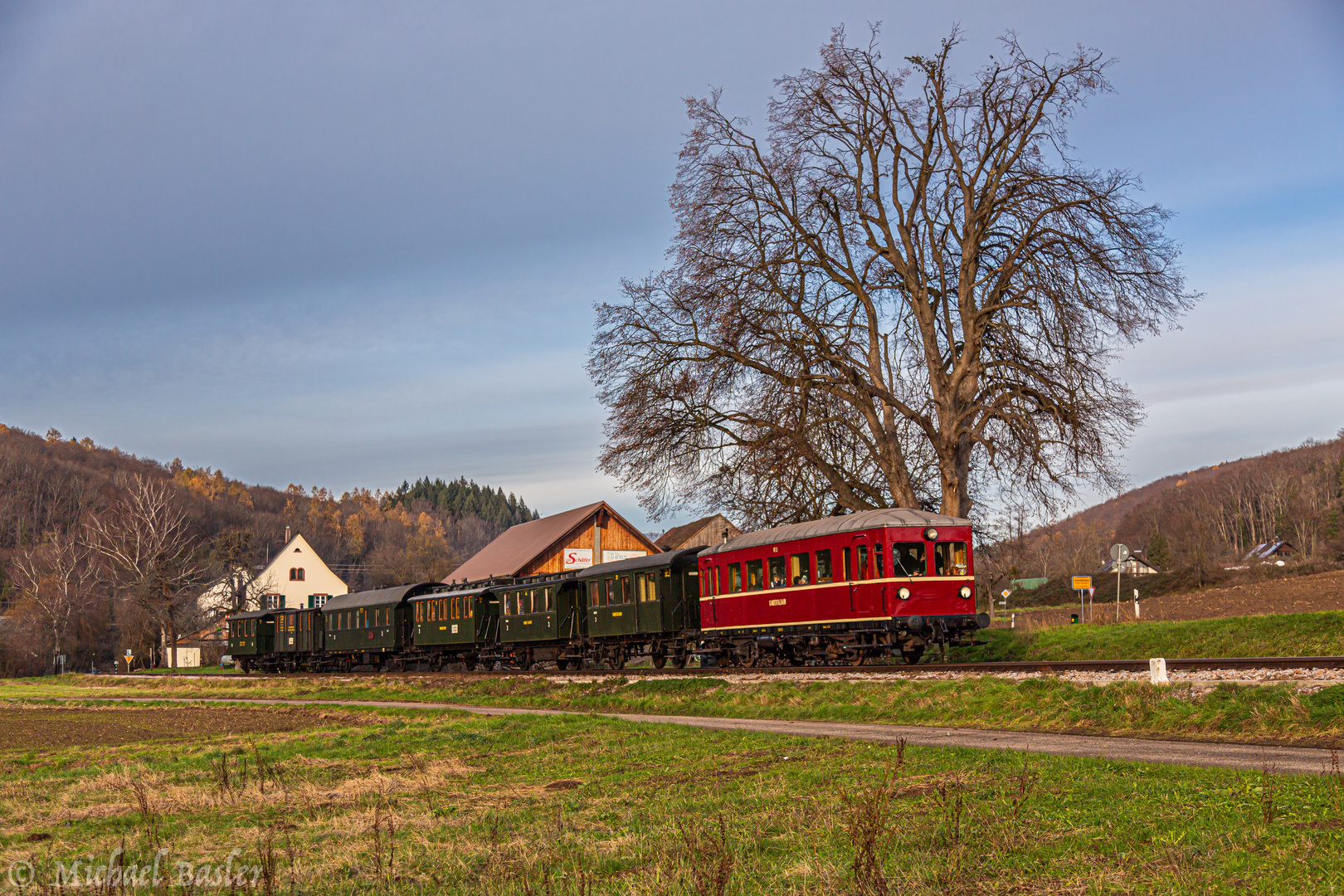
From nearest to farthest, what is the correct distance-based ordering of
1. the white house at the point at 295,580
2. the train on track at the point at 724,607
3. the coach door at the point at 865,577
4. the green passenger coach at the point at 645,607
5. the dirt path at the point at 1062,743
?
the dirt path at the point at 1062,743 < the coach door at the point at 865,577 < the train on track at the point at 724,607 < the green passenger coach at the point at 645,607 < the white house at the point at 295,580

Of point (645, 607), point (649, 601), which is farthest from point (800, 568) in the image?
point (645, 607)

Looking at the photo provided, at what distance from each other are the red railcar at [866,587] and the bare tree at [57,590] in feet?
214

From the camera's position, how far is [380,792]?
11883 millimetres

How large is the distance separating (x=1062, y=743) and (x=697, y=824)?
595 cm

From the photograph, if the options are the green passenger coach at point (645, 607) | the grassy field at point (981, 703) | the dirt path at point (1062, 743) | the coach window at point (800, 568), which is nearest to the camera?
the dirt path at point (1062, 743)

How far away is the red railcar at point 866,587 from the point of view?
73.7ft

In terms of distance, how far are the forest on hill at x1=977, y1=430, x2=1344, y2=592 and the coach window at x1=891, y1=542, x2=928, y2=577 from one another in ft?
259

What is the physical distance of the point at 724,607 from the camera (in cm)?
2752

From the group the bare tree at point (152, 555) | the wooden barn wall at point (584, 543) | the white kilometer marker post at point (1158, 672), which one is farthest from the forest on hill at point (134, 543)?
the white kilometer marker post at point (1158, 672)

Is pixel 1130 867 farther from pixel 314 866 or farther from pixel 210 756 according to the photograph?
pixel 210 756

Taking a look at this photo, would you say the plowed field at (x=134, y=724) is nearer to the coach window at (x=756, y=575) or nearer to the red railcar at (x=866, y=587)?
the coach window at (x=756, y=575)

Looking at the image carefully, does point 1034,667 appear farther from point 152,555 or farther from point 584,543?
point 152,555

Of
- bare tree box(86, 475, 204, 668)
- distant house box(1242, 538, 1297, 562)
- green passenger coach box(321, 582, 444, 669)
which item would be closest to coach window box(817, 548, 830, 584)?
green passenger coach box(321, 582, 444, 669)

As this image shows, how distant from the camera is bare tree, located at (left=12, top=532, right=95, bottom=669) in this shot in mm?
73131
